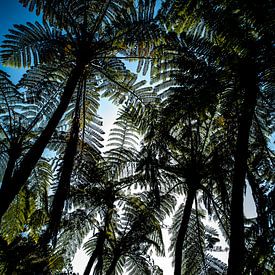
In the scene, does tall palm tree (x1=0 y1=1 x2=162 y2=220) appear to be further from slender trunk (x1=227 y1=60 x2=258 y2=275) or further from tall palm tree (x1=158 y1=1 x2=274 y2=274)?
slender trunk (x1=227 y1=60 x2=258 y2=275)

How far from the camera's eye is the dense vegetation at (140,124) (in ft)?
9.59

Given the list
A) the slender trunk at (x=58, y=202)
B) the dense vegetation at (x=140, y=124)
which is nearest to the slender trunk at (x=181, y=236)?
the dense vegetation at (x=140, y=124)

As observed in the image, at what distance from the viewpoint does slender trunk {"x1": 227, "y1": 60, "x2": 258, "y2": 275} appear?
236 centimetres

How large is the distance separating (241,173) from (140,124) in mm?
2781

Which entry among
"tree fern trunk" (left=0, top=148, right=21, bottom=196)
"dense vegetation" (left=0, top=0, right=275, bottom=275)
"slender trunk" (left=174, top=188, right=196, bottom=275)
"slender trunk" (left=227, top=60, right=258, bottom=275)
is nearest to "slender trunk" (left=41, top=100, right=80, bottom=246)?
"dense vegetation" (left=0, top=0, right=275, bottom=275)

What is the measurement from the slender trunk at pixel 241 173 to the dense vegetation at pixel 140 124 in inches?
0.5

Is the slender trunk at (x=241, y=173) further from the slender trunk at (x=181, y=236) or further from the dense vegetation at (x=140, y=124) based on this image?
the slender trunk at (x=181, y=236)

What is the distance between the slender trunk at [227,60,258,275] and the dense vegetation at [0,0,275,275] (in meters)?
0.01

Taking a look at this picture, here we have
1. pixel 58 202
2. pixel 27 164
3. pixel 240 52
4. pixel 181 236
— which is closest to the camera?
pixel 58 202

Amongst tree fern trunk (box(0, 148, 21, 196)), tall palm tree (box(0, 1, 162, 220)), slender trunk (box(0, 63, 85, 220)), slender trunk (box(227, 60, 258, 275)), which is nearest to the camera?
slender trunk (box(227, 60, 258, 275))

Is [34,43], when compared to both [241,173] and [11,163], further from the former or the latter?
[241,173]

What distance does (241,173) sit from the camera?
9.18ft

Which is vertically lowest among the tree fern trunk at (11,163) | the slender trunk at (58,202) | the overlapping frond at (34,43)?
the slender trunk at (58,202)

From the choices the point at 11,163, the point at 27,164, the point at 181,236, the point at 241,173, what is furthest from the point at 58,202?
the point at 181,236
